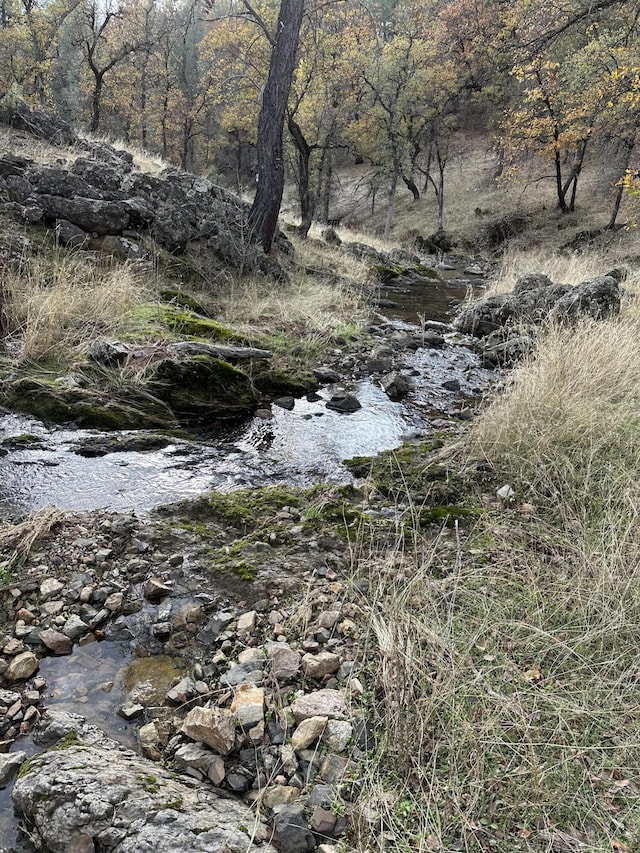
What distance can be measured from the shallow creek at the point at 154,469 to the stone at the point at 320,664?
0.61m

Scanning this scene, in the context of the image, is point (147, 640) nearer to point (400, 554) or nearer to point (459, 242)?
point (400, 554)

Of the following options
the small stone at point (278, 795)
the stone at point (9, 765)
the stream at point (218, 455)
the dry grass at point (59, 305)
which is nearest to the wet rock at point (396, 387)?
the stream at point (218, 455)

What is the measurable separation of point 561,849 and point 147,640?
1.82 metres

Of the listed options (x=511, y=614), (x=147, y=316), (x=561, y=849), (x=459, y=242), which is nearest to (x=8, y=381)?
(x=147, y=316)

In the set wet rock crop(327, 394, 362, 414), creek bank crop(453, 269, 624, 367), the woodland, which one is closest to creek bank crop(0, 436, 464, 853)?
wet rock crop(327, 394, 362, 414)

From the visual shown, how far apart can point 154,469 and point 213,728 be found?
256 centimetres

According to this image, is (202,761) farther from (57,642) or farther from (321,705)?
(57,642)

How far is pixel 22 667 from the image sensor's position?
2117mm

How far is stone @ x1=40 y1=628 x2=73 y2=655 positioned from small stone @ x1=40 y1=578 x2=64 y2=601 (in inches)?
9.7

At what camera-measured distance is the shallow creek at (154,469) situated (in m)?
2.09

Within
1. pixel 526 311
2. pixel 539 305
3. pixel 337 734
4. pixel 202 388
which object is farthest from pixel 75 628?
pixel 539 305

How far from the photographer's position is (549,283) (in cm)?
994

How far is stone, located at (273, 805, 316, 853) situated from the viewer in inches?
59.2

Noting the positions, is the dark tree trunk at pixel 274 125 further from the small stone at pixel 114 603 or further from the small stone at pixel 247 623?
the small stone at pixel 247 623
